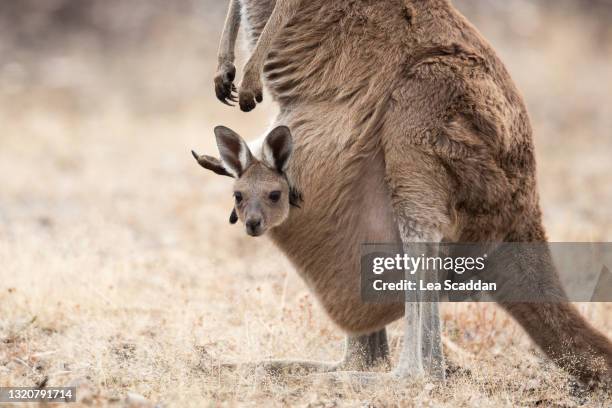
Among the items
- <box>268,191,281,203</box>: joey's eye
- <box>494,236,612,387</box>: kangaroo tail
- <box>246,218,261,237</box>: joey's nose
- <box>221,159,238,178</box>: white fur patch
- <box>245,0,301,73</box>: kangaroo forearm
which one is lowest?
<box>494,236,612,387</box>: kangaroo tail

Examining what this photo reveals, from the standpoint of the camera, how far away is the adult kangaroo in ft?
12.5

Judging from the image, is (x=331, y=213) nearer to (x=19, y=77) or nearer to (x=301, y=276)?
(x=301, y=276)

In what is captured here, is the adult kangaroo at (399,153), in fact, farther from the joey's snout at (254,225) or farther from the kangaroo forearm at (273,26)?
the joey's snout at (254,225)

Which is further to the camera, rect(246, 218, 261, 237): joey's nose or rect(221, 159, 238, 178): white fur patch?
rect(221, 159, 238, 178): white fur patch

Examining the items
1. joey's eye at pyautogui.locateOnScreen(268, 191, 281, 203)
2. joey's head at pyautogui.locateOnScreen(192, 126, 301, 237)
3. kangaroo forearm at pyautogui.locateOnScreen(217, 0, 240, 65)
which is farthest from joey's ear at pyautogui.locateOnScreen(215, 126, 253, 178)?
kangaroo forearm at pyautogui.locateOnScreen(217, 0, 240, 65)

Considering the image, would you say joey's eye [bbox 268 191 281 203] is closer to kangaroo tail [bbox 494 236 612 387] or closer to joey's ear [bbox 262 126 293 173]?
joey's ear [bbox 262 126 293 173]

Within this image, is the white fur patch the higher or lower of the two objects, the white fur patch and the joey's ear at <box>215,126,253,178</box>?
the lower

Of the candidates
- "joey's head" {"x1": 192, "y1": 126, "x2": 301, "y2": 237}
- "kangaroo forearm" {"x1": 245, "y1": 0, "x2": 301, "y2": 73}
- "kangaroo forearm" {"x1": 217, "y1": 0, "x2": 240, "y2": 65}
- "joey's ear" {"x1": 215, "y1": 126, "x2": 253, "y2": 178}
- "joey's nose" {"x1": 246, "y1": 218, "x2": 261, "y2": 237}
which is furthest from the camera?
"kangaroo forearm" {"x1": 217, "y1": 0, "x2": 240, "y2": 65}

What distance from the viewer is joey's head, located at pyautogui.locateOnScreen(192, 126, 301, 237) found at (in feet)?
12.7

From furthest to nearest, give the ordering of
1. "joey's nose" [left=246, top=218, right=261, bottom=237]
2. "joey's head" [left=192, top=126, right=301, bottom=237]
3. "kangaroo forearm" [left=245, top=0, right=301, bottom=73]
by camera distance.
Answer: "kangaroo forearm" [left=245, top=0, right=301, bottom=73], "joey's head" [left=192, top=126, right=301, bottom=237], "joey's nose" [left=246, top=218, right=261, bottom=237]

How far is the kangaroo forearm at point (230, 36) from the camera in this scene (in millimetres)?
4414

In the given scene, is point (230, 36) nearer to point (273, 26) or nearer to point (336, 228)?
point (273, 26)

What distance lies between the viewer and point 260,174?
3.95 m

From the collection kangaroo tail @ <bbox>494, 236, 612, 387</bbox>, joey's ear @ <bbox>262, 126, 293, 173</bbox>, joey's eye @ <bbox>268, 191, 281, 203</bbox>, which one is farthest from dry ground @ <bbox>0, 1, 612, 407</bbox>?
joey's eye @ <bbox>268, 191, 281, 203</bbox>
